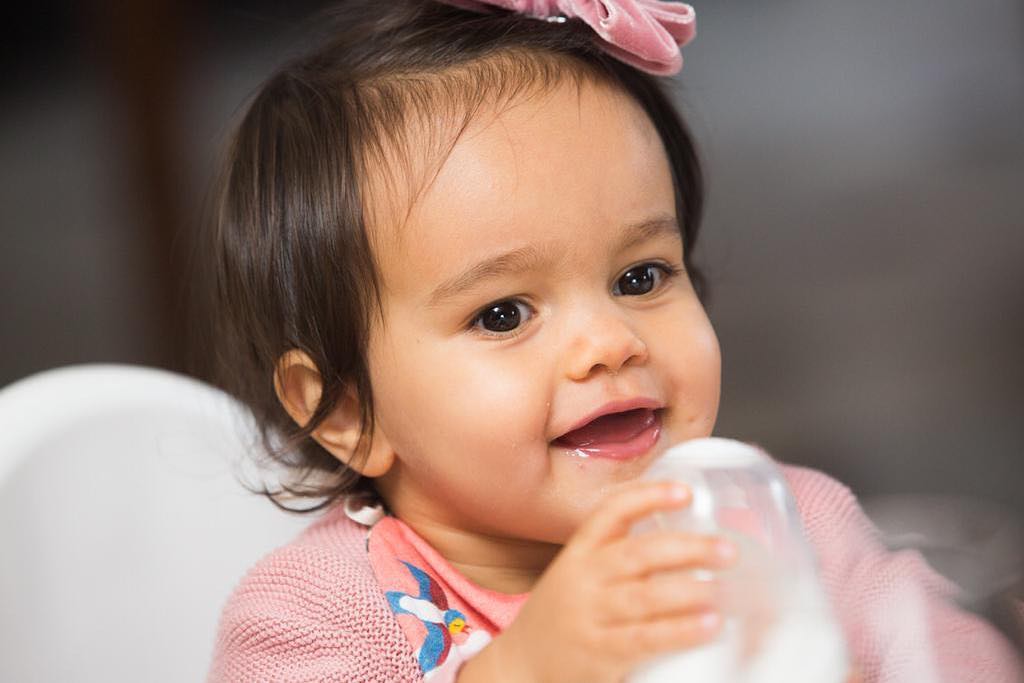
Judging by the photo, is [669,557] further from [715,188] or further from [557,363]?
[715,188]

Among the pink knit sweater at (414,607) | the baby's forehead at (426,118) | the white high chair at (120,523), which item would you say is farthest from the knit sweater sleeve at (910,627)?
the white high chair at (120,523)

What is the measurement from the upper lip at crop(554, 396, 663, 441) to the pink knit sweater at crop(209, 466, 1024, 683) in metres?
0.14

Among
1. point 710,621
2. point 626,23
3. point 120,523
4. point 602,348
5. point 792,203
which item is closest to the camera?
point 710,621

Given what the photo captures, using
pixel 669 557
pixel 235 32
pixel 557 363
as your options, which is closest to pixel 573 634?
pixel 669 557

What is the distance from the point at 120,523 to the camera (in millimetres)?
1009

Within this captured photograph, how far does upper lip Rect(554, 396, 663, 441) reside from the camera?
75cm

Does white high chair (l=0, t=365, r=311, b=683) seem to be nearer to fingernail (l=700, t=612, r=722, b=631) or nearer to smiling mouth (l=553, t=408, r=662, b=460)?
smiling mouth (l=553, t=408, r=662, b=460)

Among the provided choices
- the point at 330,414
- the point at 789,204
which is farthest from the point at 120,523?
the point at 789,204

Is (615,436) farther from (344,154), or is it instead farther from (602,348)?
(344,154)

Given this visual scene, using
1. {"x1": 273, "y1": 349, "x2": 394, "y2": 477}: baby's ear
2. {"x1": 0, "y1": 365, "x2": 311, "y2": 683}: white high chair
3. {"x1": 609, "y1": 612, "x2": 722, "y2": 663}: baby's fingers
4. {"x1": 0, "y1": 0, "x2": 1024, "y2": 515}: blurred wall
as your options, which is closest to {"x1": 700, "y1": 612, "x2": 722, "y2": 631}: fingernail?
{"x1": 609, "y1": 612, "x2": 722, "y2": 663}: baby's fingers

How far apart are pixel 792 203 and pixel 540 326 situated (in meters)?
1.96

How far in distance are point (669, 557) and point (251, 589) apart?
1.30 feet

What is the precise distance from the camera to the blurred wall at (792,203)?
202 centimetres

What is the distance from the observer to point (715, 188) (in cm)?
266
